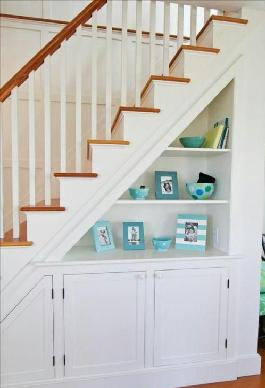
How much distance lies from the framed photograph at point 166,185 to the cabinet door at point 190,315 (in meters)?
0.61

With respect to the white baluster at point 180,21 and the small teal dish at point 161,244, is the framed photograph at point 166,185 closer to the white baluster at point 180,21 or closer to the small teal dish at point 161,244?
the small teal dish at point 161,244

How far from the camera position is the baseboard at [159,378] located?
1.99 m

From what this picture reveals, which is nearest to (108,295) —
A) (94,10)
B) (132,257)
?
(132,257)

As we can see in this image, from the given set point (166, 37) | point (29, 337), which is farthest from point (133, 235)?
point (166, 37)

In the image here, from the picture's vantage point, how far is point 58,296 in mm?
1950

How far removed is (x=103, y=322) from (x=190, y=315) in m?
0.62

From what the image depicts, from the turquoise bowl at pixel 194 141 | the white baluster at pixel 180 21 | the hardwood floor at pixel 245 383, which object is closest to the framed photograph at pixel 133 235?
the turquoise bowl at pixel 194 141

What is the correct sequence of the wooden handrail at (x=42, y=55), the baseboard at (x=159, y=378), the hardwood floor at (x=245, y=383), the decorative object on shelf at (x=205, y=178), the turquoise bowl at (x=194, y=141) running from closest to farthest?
the wooden handrail at (x=42, y=55) < the baseboard at (x=159, y=378) < the hardwood floor at (x=245, y=383) < the turquoise bowl at (x=194, y=141) < the decorative object on shelf at (x=205, y=178)

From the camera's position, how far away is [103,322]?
2.02 meters

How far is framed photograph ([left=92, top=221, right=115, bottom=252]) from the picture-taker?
2.23 metres

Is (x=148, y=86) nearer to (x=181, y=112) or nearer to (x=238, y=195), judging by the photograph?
(x=181, y=112)

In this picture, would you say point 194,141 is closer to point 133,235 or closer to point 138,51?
point 138,51

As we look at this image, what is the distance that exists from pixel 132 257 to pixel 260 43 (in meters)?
1.76

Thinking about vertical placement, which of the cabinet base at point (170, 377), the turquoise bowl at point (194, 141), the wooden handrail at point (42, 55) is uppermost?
the wooden handrail at point (42, 55)
